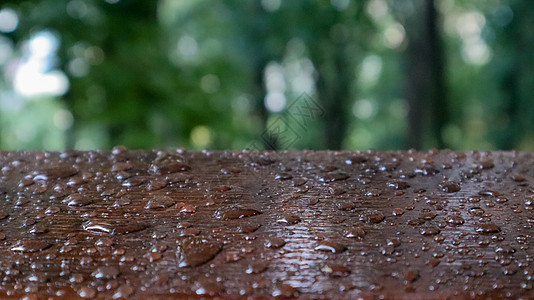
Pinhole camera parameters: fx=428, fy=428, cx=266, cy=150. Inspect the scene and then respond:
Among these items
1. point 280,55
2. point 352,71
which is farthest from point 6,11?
point 352,71

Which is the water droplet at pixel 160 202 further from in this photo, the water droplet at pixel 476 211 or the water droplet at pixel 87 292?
the water droplet at pixel 476 211

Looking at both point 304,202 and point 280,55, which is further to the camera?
point 280,55

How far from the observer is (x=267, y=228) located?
0.58 meters

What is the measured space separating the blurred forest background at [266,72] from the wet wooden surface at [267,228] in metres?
0.73

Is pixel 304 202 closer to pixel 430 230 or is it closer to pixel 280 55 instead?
pixel 430 230

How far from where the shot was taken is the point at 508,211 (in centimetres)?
64

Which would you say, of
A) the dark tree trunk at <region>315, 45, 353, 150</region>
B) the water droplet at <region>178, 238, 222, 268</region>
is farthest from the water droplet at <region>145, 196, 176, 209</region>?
the dark tree trunk at <region>315, 45, 353, 150</region>

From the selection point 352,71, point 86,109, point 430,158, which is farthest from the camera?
point 352,71

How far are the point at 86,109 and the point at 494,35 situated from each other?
5684 millimetres

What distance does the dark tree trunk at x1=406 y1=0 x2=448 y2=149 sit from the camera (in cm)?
471

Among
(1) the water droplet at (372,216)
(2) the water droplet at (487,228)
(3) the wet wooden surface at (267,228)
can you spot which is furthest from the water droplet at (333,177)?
(2) the water droplet at (487,228)

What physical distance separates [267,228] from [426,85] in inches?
186

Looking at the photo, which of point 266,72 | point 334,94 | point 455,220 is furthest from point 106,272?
point 334,94

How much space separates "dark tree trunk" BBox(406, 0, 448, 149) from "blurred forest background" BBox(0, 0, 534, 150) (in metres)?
0.02
